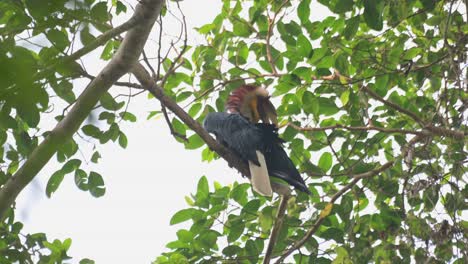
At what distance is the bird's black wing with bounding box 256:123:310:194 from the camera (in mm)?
3568

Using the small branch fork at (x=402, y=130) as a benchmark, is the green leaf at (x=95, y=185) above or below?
below

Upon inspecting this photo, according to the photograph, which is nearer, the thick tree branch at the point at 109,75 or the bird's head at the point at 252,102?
the thick tree branch at the point at 109,75

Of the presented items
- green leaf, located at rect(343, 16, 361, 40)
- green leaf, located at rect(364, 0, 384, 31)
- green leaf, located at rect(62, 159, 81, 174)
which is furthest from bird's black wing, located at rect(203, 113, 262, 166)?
green leaf, located at rect(364, 0, 384, 31)

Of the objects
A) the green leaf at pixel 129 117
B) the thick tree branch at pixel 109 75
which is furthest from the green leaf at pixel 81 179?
the thick tree branch at pixel 109 75

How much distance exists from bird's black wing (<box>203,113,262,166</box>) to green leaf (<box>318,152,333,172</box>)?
0.39 metres

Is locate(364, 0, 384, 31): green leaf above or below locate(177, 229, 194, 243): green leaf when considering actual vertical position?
above

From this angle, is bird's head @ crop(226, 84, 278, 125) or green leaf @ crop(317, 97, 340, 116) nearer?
green leaf @ crop(317, 97, 340, 116)

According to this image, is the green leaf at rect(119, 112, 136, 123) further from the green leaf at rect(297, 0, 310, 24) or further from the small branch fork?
the green leaf at rect(297, 0, 310, 24)

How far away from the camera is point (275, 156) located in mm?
3732

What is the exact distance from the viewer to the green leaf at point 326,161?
11.6ft

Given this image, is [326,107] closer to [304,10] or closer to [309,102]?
[309,102]

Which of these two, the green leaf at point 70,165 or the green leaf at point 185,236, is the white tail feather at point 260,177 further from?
the green leaf at point 70,165

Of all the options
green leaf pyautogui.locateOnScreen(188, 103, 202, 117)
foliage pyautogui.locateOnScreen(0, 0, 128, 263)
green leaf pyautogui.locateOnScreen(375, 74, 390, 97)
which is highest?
green leaf pyautogui.locateOnScreen(375, 74, 390, 97)

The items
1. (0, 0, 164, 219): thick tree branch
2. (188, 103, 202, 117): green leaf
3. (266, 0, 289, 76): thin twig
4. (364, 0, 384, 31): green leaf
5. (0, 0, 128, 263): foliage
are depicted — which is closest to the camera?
(0, 0, 128, 263): foliage
